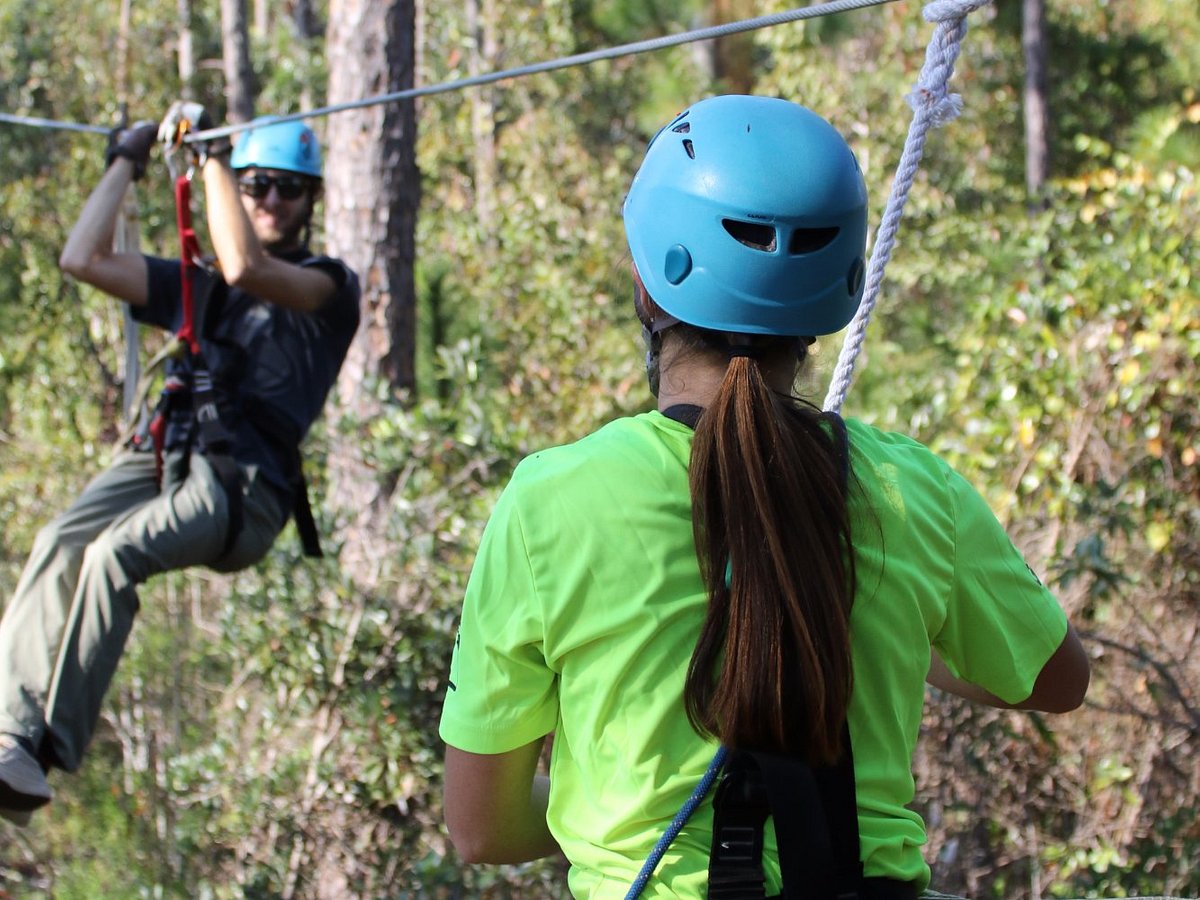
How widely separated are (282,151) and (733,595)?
3.15m

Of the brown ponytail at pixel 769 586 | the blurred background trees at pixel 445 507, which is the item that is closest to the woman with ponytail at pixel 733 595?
the brown ponytail at pixel 769 586

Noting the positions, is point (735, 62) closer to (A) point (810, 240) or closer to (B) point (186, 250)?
(B) point (186, 250)

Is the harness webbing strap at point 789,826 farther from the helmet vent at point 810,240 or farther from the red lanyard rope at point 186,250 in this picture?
the red lanyard rope at point 186,250

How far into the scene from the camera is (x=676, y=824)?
147cm

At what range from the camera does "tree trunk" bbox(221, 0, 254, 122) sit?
427 inches

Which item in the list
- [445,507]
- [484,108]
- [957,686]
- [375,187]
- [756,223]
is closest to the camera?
[756,223]

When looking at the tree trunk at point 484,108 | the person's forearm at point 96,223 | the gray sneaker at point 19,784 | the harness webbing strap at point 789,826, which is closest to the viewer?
the harness webbing strap at point 789,826

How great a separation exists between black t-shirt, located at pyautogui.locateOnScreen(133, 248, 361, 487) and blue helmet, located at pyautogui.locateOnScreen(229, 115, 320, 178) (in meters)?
0.27

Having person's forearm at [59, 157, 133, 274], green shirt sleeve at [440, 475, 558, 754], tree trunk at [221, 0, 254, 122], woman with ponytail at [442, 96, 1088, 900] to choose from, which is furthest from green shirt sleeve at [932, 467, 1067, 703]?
tree trunk at [221, 0, 254, 122]

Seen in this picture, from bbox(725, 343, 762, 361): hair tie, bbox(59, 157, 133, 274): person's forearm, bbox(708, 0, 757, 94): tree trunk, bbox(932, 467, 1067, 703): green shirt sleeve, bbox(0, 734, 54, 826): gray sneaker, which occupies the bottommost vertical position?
bbox(0, 734, 54, 826): gray sneaker

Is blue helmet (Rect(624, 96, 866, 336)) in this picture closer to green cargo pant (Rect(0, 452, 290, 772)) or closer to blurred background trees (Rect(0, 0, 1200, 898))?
blurred background trees (Rect(0, 0, 1200, 898))

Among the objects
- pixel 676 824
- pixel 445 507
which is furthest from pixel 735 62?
pixel 676 824

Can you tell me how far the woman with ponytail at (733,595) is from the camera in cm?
146

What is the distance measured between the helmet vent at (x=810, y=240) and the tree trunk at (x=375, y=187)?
4.25 metres
